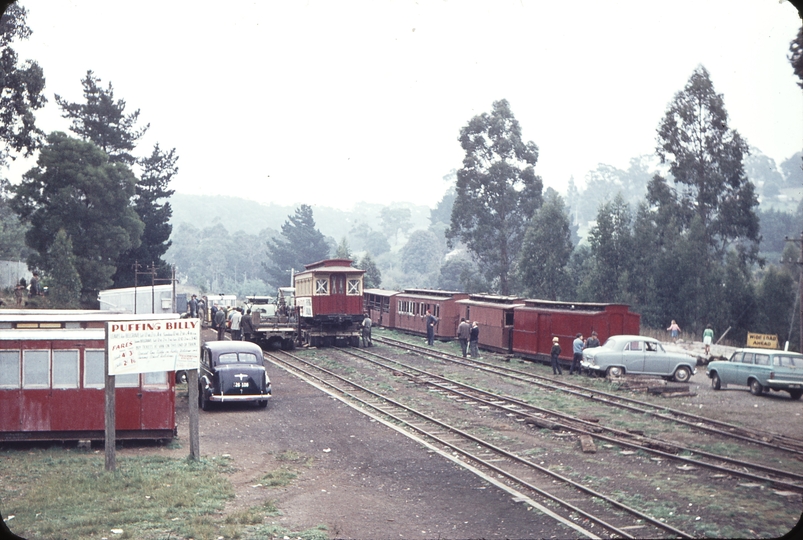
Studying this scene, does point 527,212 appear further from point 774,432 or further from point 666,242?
point 774,432

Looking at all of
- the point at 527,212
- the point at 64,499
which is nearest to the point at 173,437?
the point at 64,499

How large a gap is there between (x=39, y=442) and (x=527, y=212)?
5464 centimetres

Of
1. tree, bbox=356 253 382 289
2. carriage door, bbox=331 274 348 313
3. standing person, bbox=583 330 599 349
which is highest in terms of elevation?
tree, bbox=356 253 382 289

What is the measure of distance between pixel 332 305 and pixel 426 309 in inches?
363

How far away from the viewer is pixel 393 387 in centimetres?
2453

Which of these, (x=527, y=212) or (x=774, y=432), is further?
(x=527, y=212)

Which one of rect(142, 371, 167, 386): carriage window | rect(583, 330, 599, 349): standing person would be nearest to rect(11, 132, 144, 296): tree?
rect(583, 330, 599, 349): standing person

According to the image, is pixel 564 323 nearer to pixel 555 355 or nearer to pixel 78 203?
pixel 555 355

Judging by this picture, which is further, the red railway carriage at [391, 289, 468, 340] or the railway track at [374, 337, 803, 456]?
the red railway carriage at [391, 289, 468, 340]

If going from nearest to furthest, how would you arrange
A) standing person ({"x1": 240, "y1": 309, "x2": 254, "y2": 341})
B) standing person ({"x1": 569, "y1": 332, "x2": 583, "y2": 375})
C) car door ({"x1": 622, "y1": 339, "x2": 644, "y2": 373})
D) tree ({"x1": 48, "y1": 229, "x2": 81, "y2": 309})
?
car door ({"x1": 622, "y1": 339, "x2": 644, "y2": 373})
standing person ({"x1": 569, "y1": 332, "x2": 583, "y2": 375})
standing person ({"x1": 240, "y1": 309, "x2": 254, "y2": 341})
tree ({"x1": 48, "y1": 229, "x2": 81, "y2": 309})

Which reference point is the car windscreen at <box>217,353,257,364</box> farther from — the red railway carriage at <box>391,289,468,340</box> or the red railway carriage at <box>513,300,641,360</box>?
the red railway carriage at <box>391,289,468,340</box>

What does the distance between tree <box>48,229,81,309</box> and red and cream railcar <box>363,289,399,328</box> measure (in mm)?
18617

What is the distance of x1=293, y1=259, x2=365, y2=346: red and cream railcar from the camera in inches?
1439

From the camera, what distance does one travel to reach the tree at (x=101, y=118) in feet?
202
